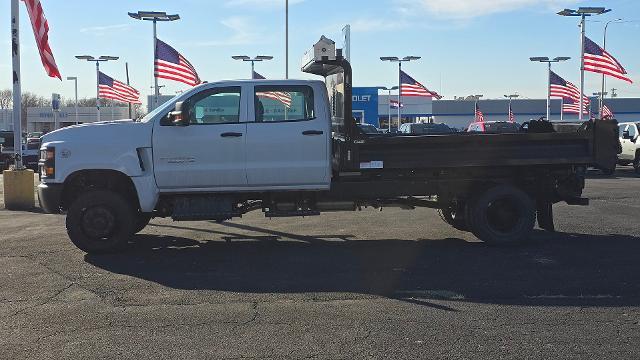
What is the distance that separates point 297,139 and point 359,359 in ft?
14.4

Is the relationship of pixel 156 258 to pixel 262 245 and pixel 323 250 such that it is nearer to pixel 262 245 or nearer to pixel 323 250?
pixel 262 245

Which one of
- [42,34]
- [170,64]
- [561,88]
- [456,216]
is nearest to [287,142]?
[456,216]

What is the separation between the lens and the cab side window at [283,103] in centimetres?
870

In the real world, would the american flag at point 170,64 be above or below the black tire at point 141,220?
above

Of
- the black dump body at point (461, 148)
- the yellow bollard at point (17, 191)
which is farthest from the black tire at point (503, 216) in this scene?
the yellow bollard at point (17, 191)

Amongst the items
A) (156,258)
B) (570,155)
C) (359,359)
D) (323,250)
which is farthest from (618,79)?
(359,359)

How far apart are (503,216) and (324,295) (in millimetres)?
3848

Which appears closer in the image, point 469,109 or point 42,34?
point 42,34

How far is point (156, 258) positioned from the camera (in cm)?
850

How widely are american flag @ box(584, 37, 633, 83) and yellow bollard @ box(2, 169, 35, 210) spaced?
22.4 metres

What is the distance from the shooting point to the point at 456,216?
9.95 meters

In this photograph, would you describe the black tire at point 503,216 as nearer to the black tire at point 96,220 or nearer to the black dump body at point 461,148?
the black dump body at point 461,148

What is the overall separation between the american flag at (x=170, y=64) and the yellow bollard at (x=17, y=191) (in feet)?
33.6

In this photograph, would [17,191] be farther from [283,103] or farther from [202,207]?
[283,103]
